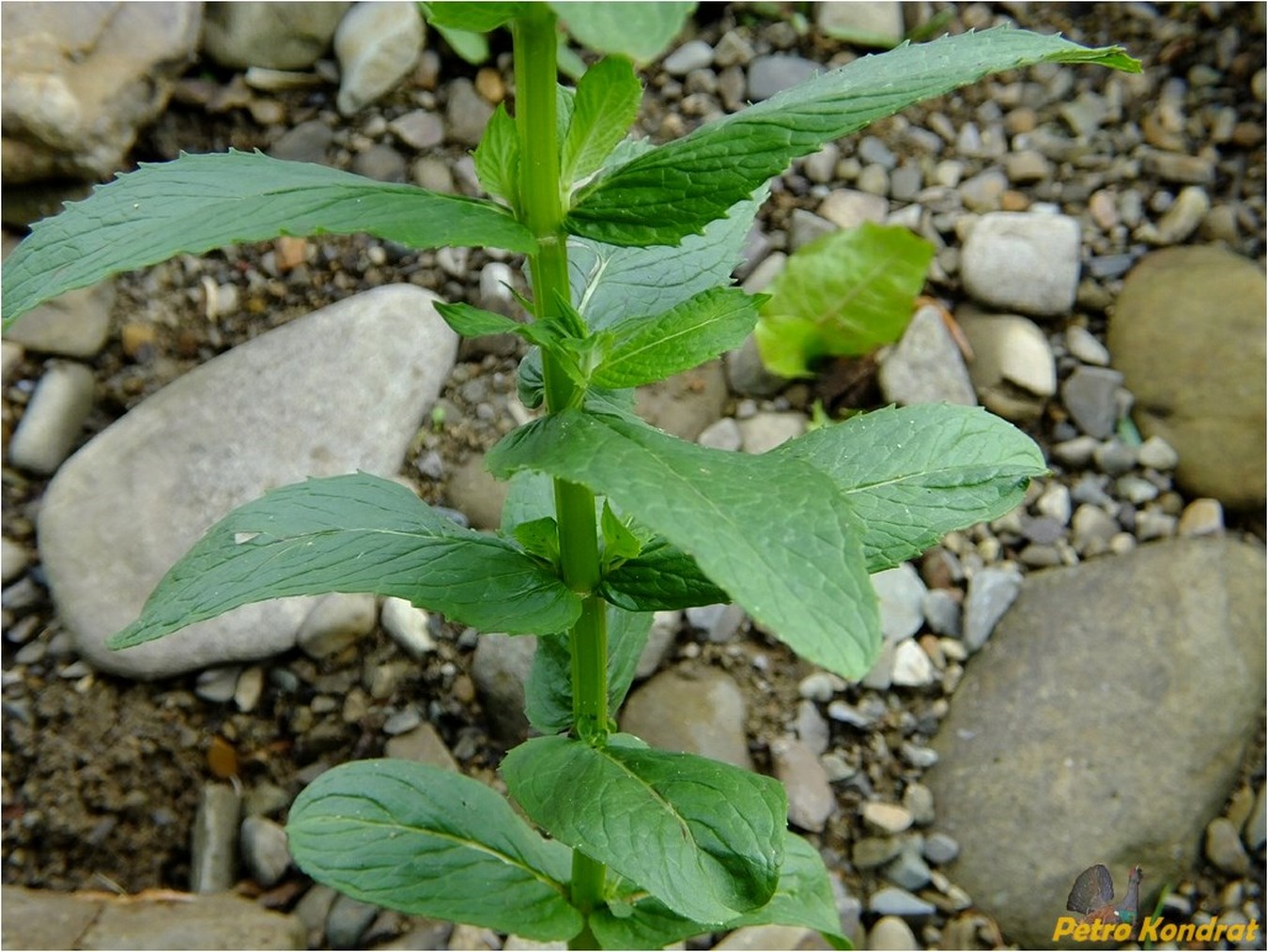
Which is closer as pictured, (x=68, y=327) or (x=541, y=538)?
(x=541, y=538)

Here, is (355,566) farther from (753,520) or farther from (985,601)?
(985,601)

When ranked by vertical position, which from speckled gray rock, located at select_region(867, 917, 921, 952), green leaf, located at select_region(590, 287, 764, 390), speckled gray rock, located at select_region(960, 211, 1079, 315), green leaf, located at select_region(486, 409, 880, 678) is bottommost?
speckled gray rock, located at select_region(867, 917, 921, 952)

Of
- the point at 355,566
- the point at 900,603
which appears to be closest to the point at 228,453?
the point at 355,566

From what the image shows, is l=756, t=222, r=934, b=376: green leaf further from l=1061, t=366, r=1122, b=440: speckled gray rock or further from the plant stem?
the plant stem

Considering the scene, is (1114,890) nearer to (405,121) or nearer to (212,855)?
(212,855)

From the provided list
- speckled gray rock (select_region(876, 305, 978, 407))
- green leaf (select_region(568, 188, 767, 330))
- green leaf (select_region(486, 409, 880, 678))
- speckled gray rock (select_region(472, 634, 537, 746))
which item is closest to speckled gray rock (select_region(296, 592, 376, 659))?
A: speckled gray rock (select_region(472, 634, 537, 746))

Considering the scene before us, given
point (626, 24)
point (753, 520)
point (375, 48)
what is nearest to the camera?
point (626, 24)

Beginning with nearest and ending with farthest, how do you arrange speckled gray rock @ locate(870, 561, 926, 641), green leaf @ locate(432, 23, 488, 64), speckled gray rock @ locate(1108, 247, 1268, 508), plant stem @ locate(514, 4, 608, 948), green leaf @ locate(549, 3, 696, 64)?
green leaf @ locate(549, 3, 696, 64) → plant stem @ locate(514, 4, 608, 948) → speckled gray rock @ locate(870, 561, 926, 641) → speckled gray rock @ locate(1108, 247, 1268, 508) → green leaf @ locate(432, 23, 488, 64)
